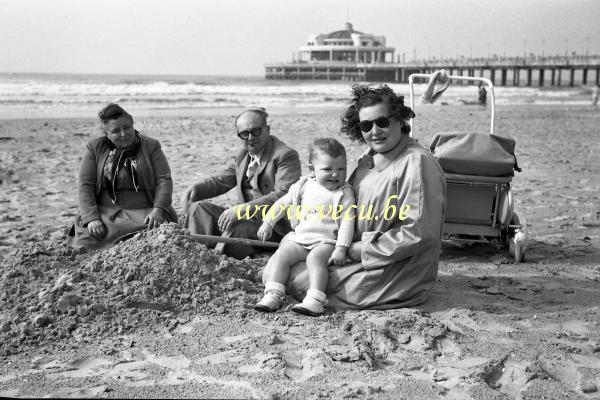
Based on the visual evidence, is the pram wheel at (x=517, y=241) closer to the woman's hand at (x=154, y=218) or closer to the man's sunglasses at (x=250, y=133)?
the man's sunglasses at (x=250, y=133)

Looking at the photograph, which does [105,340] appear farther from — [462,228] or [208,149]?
[208,149]

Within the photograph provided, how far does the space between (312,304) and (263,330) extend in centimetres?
34

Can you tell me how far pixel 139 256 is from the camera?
3990 millimetres

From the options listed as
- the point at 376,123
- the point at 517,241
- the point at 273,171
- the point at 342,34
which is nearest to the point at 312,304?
the point at 376,123

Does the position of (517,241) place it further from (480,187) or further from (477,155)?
(477,155)

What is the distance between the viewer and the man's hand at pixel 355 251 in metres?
3.76

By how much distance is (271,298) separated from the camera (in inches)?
145

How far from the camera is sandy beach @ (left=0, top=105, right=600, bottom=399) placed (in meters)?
2.81

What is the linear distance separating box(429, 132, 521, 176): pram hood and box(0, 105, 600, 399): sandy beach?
0.74m

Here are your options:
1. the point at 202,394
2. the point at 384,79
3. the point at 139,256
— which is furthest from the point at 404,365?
the point at 384,79

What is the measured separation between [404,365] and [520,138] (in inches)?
460

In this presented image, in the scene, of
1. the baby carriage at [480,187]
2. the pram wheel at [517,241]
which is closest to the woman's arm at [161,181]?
the baby carriage at [480,187]

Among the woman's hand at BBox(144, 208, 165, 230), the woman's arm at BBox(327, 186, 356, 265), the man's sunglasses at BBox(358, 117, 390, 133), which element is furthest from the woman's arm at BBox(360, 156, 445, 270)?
the woman's hand at BBox(144, 208, 165, 230)

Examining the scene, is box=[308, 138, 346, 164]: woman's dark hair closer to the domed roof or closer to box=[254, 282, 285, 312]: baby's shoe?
box=[254, 282, 285, 312]: baby's shoe
